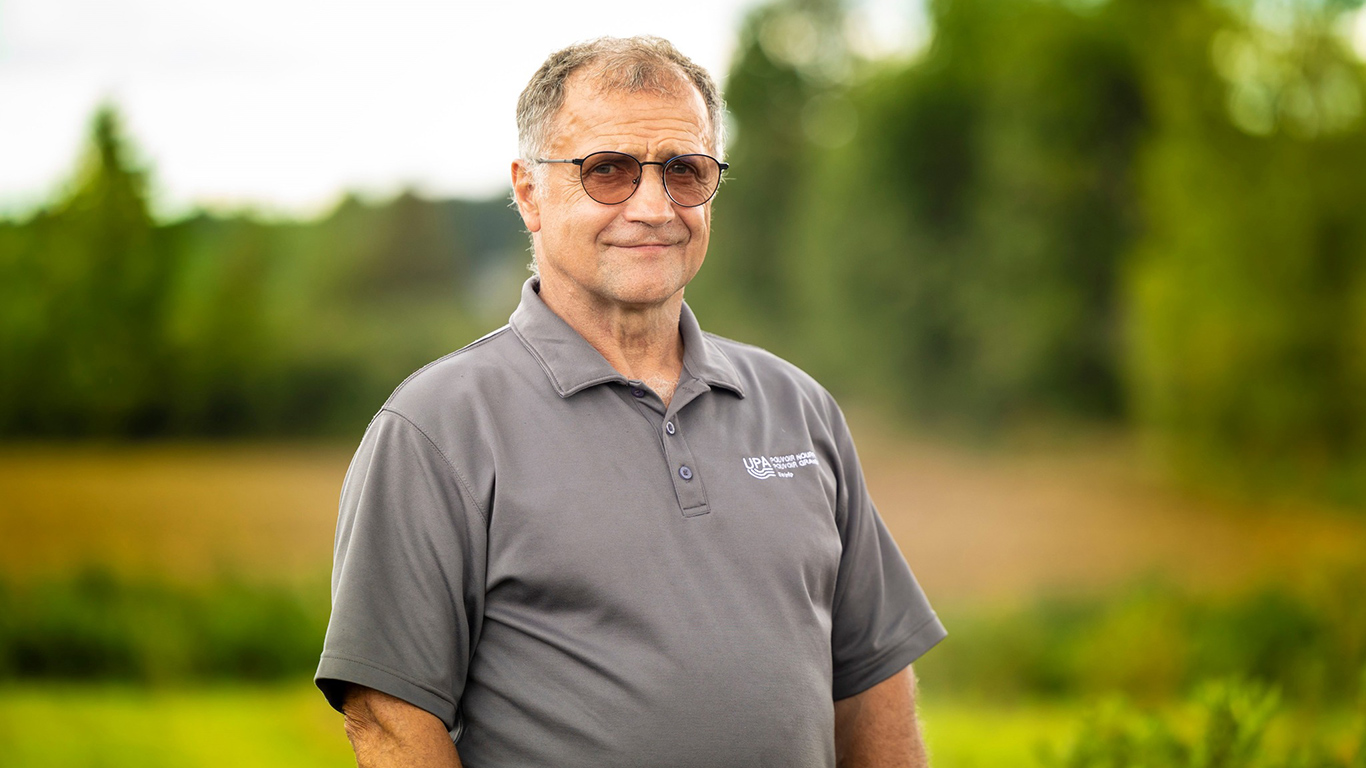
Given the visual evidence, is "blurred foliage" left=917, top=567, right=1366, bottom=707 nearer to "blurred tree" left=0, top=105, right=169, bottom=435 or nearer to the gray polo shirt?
"blurred tree" left=0, top=105, right=169, bottom=435

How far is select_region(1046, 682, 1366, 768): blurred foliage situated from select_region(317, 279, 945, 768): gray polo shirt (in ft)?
5.70

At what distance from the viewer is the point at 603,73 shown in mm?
1897

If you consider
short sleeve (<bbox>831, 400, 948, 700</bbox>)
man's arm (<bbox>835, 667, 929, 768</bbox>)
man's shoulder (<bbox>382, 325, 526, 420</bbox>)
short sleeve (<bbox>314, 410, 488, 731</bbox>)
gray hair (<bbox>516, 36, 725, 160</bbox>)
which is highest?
gray hair (<bbox>516, 36, 725, 160</bbox>)

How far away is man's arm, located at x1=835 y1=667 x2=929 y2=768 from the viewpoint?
2174 mm

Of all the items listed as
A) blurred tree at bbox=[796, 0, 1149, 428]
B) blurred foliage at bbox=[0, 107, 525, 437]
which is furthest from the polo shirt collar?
blurred tree at bbox=[796, 0, 1149, 428]

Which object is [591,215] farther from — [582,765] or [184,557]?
[184,557]

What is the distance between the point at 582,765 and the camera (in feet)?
5.58

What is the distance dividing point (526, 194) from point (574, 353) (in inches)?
13.9

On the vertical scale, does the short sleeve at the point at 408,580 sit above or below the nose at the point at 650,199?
below

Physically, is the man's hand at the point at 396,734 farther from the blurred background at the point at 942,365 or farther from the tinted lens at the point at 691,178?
the blurred background at the point at 942,365

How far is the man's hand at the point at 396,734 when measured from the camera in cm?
166

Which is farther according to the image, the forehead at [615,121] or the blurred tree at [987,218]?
the blurred tree at [987,218]

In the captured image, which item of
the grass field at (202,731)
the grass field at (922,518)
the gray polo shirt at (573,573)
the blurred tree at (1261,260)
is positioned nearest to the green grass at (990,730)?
the grass field at (202,731)

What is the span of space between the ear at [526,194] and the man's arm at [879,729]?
114 cm
